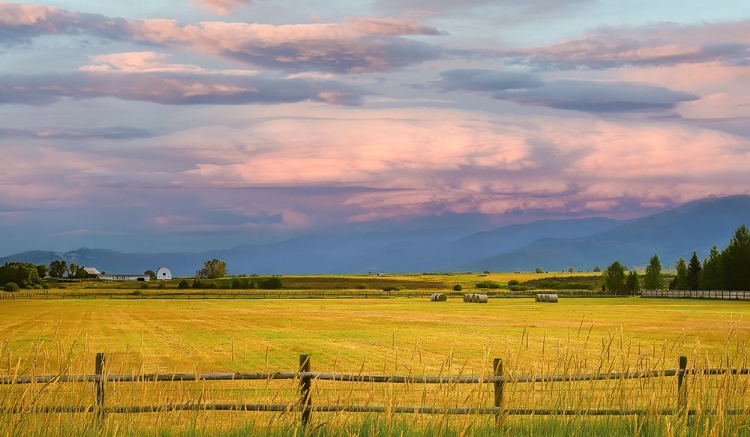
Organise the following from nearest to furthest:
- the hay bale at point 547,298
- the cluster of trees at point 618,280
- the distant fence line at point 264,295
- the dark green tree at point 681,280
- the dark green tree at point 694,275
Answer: the hay bale at point 547,298 → the distant fence line at point 264,295 → the dark green tree at point 694,275 → the dark green tree at point 681,280 → the cluster of trees at point 618,280

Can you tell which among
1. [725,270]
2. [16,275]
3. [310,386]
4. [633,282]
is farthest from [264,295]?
[310,386]

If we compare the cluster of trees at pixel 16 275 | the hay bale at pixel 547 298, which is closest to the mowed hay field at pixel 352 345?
the hay bale at pixel 547 298

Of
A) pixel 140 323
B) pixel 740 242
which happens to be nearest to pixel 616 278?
pixel 740 242

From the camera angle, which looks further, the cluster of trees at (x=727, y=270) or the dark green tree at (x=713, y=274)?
the dark green tree at (x=713, y=274)

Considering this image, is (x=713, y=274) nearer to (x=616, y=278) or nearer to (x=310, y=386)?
(x=616, y=278)

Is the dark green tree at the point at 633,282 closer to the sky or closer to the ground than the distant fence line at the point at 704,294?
closer to the sky

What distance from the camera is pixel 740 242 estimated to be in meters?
153

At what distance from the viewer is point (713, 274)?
502 ft

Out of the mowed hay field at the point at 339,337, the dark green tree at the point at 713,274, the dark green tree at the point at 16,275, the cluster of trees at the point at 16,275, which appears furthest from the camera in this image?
the dark green tree at the point at 16,275

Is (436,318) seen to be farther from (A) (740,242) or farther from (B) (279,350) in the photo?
(A) (740,242)

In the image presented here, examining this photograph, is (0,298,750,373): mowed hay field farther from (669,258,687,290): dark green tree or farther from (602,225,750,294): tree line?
(669,258,687,290): dark green tree

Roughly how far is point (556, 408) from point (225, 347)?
30861mm

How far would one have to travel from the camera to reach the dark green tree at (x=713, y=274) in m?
146

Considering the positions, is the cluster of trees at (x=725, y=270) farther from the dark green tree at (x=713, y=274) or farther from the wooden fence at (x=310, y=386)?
the wooden fence at (x=310, y=386)
